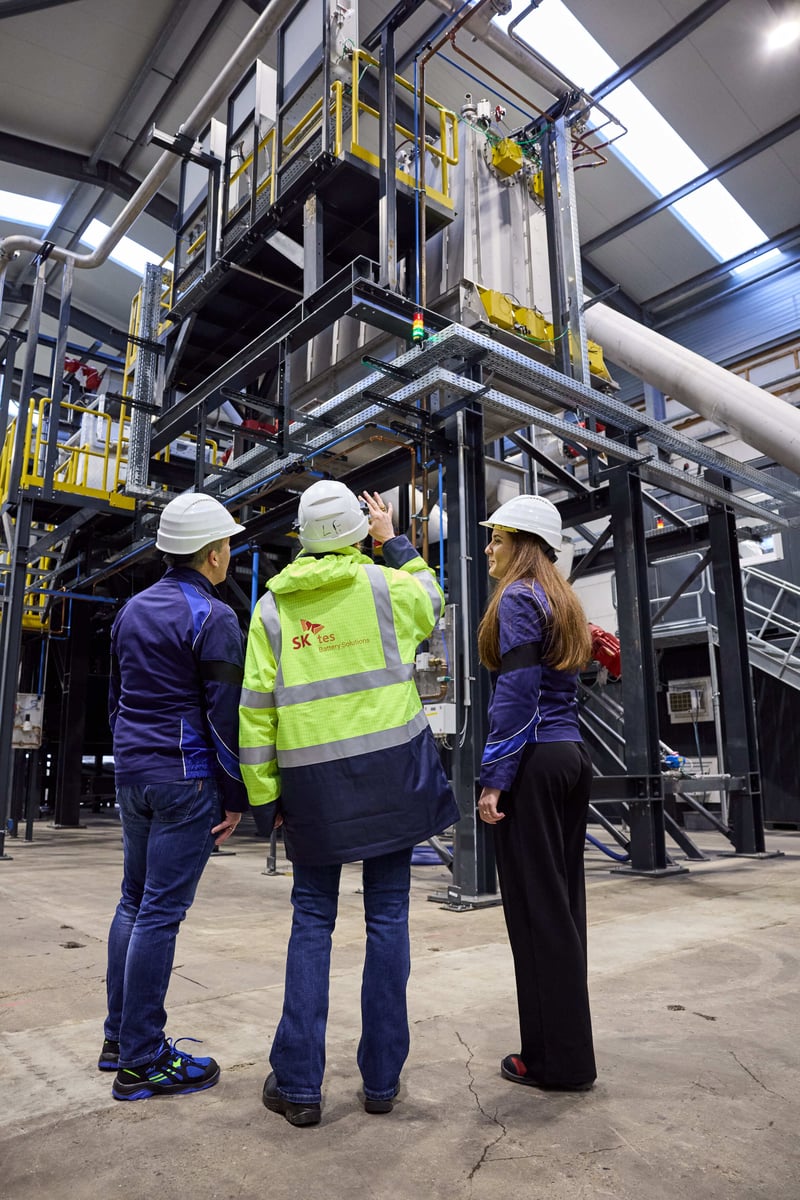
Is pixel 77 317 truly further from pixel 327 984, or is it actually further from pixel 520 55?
pixel 327 984

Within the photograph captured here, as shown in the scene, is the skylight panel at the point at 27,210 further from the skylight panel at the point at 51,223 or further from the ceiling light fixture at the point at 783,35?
the ceiling light fixture at the point at 783,35

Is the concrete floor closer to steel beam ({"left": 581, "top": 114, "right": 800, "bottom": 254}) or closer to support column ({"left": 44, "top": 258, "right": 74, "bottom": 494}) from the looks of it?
support column ({"left": 44, "top": 258, "right": 74, "bottom": 494})

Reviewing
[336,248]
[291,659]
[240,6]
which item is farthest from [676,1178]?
[240,6]

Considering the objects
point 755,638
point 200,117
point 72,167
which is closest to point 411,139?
point 200,117

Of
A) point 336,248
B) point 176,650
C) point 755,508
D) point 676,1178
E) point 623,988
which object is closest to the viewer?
point 676,1178

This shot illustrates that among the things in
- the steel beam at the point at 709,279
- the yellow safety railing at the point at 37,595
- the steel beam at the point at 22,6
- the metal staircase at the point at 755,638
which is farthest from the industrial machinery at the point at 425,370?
the steel beam at the point at 709,279

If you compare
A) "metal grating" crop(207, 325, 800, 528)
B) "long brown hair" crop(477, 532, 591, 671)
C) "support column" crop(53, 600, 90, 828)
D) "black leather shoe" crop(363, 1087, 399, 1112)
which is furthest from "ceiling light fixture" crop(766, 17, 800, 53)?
"black leather shoe" crop(363, 1087, 399, 1112)

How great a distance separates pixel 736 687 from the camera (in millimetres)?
9016

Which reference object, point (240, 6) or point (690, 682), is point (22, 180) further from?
point (690, 682)

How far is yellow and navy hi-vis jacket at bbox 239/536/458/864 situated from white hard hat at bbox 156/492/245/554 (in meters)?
0.44

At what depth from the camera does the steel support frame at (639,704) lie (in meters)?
7.30

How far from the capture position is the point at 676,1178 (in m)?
1.95

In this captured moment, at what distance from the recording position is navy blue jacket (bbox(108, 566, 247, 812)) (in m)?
2.63

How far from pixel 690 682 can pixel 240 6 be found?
13.3m
